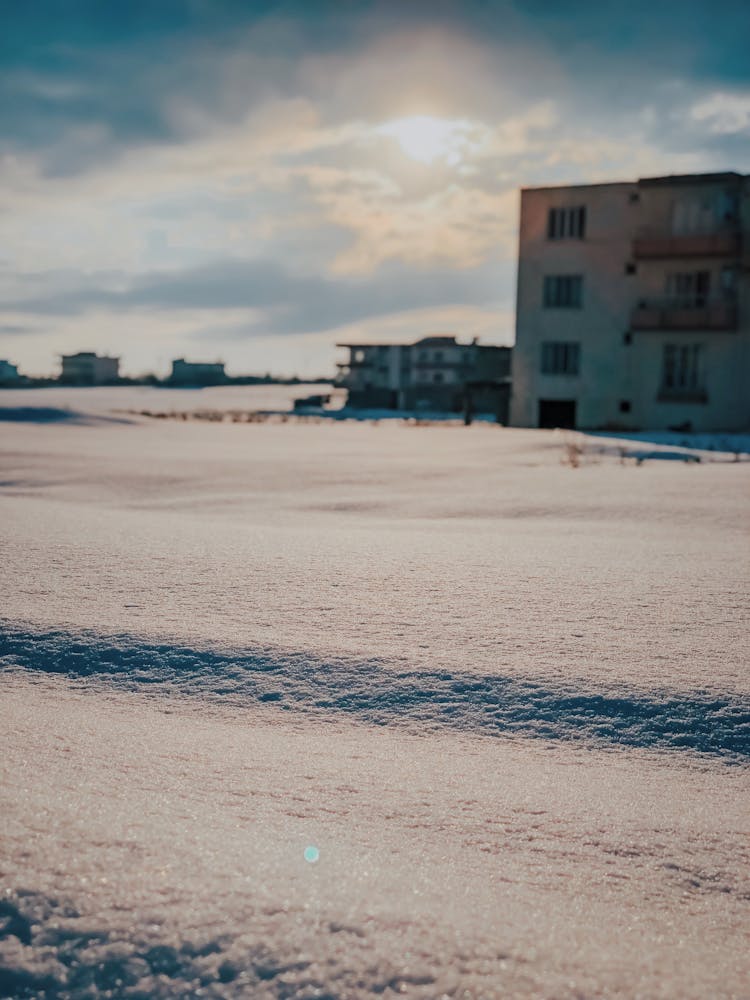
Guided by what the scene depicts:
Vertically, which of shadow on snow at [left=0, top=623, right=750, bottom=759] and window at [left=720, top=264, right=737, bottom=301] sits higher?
window at [left=720, top=264, right=737, bottom=301]

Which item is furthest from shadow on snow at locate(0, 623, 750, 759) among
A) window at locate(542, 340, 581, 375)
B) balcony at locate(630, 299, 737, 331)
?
window at locate(542, 340, 581, 375)

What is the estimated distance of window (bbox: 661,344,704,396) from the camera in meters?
26.4

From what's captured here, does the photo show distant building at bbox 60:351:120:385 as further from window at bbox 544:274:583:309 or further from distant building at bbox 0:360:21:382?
window at bbox 544:274:583:309

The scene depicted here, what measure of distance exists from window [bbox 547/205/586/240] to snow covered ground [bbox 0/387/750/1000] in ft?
81.8

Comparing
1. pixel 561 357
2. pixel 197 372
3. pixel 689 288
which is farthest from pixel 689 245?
pixel 197 372

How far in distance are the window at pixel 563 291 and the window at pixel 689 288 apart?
2971 mm

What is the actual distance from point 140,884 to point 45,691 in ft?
3.61

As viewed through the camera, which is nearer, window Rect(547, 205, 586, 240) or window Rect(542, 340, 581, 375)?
window Rect(547, 205, 586, 240)

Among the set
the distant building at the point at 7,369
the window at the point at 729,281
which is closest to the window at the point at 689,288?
the window at the point at 729,281

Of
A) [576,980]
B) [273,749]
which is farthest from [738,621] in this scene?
[576,980]

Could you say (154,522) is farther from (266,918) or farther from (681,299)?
(681,299)

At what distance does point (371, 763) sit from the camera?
1745 mm

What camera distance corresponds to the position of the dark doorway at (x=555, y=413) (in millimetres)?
28125

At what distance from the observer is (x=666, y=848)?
147 cm
